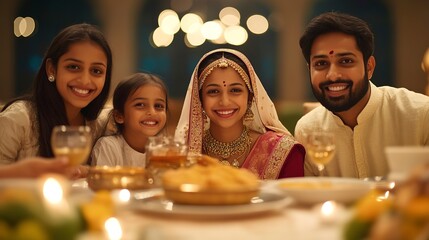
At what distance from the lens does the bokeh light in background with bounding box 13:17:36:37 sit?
10.3 meters

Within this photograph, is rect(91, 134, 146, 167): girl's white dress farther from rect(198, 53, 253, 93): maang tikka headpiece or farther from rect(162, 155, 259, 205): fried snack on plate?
rect(162, 155, 259, 205): fried snack on plate

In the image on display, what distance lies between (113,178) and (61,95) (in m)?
1.55

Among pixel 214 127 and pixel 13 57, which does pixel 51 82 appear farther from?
pixel 13 57

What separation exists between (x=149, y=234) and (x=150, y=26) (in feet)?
32.0

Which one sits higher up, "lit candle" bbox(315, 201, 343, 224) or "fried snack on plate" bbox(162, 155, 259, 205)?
"fried snack on plate" bbox(162, 155, 259, 205)

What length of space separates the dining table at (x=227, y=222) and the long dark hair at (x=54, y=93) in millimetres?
1655

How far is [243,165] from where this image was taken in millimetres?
3053

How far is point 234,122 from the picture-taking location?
3025mm

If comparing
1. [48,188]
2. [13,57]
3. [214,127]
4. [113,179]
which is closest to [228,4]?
[13,57]

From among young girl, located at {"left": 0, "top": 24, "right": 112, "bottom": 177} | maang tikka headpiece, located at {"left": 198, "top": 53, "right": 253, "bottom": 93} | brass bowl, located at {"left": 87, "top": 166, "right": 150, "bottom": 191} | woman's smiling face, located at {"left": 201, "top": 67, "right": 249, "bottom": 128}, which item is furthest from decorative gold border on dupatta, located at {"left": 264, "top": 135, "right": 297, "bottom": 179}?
brass bowl, located at {"left": 87, "top": 166, "right": 150, "bottom": 191}

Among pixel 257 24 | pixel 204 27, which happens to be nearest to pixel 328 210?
pixel 204 27

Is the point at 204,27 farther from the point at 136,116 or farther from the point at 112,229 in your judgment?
A: the point at 112,229

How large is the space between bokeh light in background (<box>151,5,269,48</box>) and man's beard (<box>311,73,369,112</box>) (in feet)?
23.3

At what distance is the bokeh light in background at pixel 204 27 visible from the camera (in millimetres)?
10141
